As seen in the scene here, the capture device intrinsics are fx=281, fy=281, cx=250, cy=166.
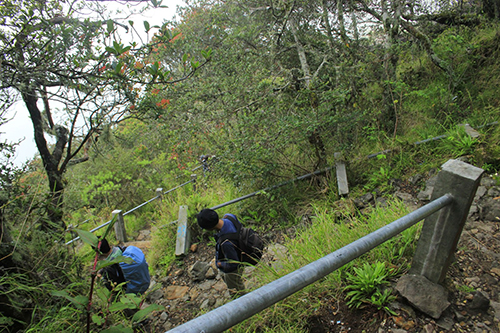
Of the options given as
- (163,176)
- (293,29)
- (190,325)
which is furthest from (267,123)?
(163,176)

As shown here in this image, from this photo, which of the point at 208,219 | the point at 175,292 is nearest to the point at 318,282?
the point at 208,219

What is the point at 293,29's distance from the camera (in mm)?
6293

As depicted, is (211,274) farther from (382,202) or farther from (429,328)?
(429,328)

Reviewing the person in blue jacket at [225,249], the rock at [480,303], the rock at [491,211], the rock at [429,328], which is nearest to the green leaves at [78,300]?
the person in blue jacket at [225,249]

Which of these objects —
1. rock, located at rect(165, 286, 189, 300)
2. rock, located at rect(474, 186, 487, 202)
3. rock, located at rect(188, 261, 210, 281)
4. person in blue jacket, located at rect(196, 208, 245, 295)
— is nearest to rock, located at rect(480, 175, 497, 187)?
rock, located at rect(474, 186, 487, 202)

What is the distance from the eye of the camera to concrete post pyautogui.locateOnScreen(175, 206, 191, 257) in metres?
5.12

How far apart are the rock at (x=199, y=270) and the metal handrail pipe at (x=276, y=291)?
3.76 metres

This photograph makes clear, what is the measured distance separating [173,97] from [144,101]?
2.81 meters

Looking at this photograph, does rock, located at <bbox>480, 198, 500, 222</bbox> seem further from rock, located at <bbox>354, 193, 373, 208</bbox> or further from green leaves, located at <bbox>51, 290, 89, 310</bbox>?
green leaves, located at <bbox>51, 290, 89, 310</bbox>

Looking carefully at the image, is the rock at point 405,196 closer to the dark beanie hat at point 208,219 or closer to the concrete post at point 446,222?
the concrete post at point 446,222

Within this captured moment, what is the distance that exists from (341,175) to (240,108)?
2.29 metres

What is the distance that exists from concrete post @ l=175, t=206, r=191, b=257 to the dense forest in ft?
1.07

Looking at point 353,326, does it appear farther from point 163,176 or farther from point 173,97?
point 163,176

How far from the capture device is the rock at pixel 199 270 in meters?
4.57
